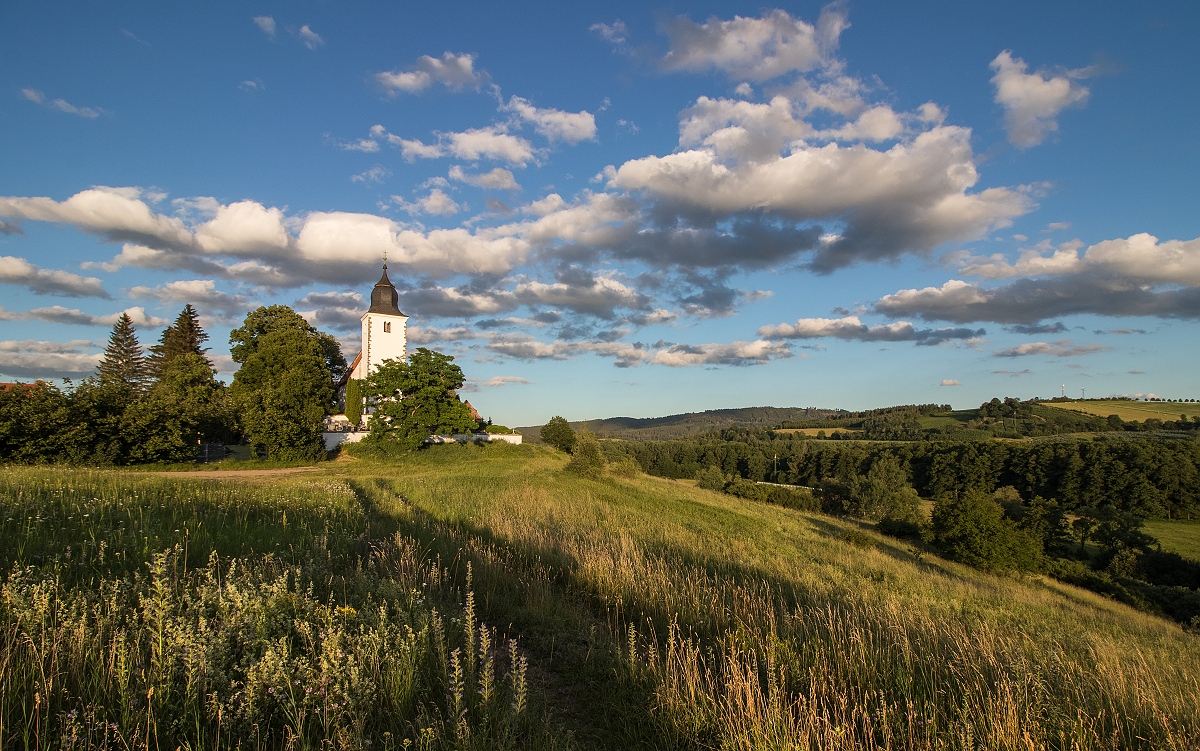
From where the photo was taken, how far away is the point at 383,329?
4794 cm

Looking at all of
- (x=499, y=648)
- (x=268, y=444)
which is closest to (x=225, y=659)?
(x=499, y=648)

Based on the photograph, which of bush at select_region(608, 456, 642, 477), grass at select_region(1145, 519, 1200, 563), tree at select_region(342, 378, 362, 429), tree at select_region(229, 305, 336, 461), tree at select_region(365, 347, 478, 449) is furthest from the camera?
tree at select_region(342, 378, 362, 429)

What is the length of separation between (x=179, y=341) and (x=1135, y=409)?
496ft

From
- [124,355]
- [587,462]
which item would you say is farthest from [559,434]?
[124,355]

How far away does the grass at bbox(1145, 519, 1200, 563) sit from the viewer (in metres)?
37.6

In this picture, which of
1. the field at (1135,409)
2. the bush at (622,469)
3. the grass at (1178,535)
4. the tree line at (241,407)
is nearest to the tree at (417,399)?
the tree line at (241,407)

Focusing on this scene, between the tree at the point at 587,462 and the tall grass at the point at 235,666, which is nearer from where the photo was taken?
the tall grass at the point at 235,666

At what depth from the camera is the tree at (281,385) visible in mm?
30219

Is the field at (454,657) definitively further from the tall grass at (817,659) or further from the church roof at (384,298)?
the church roof at (384,298)

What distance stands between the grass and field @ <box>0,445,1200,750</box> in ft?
147

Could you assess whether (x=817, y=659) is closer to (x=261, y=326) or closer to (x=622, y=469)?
(x=622, y=469)

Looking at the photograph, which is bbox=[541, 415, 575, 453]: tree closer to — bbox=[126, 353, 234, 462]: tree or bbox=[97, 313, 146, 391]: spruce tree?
bbox=[126, 353, 234, 462]: tree

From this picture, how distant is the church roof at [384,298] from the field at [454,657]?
40906mm

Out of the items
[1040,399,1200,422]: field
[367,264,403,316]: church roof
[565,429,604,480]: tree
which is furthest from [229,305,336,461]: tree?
[1040,399,1200,422]: field
